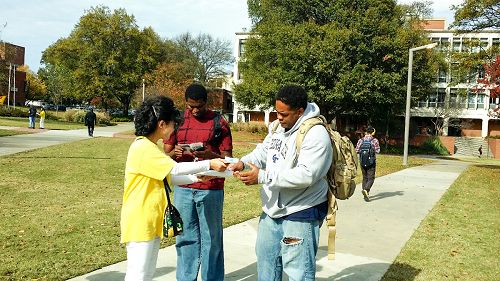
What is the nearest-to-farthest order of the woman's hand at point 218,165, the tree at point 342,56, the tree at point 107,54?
the woman's hand at point 218,165 → the tree at point 342,56 → the tree at point 107,54

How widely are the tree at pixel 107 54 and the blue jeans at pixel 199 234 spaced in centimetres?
5240

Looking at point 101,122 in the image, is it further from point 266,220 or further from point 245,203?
point 266,220

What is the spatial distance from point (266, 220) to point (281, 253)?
256 millimetres

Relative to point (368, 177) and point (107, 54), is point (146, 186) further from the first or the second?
point (107, 54)

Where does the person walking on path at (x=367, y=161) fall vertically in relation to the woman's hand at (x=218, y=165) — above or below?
below

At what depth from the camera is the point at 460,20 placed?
20828 mm

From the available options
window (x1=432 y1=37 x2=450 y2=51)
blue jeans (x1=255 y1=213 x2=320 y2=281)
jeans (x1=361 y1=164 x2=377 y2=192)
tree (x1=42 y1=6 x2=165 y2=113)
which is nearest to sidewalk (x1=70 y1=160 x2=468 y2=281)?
jeans (x1=361 y1=164 x2=377 y2=192)

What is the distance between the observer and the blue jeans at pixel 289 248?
321cm

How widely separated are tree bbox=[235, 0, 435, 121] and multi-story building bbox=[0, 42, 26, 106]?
18.4 metres

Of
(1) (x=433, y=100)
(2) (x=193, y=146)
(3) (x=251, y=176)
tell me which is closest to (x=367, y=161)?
(2) (x=193, y=146)

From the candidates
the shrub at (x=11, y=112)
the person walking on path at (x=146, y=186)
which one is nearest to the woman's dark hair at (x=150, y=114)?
the person walking on path at (x=146, y=186)

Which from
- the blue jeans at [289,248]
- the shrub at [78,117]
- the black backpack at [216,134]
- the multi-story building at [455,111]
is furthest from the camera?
the multi-story building at [455,111]

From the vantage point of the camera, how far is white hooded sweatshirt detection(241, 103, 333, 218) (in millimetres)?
3074

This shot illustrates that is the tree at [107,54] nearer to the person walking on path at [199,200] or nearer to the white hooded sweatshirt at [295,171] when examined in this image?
the person walking on path at [199,200]
